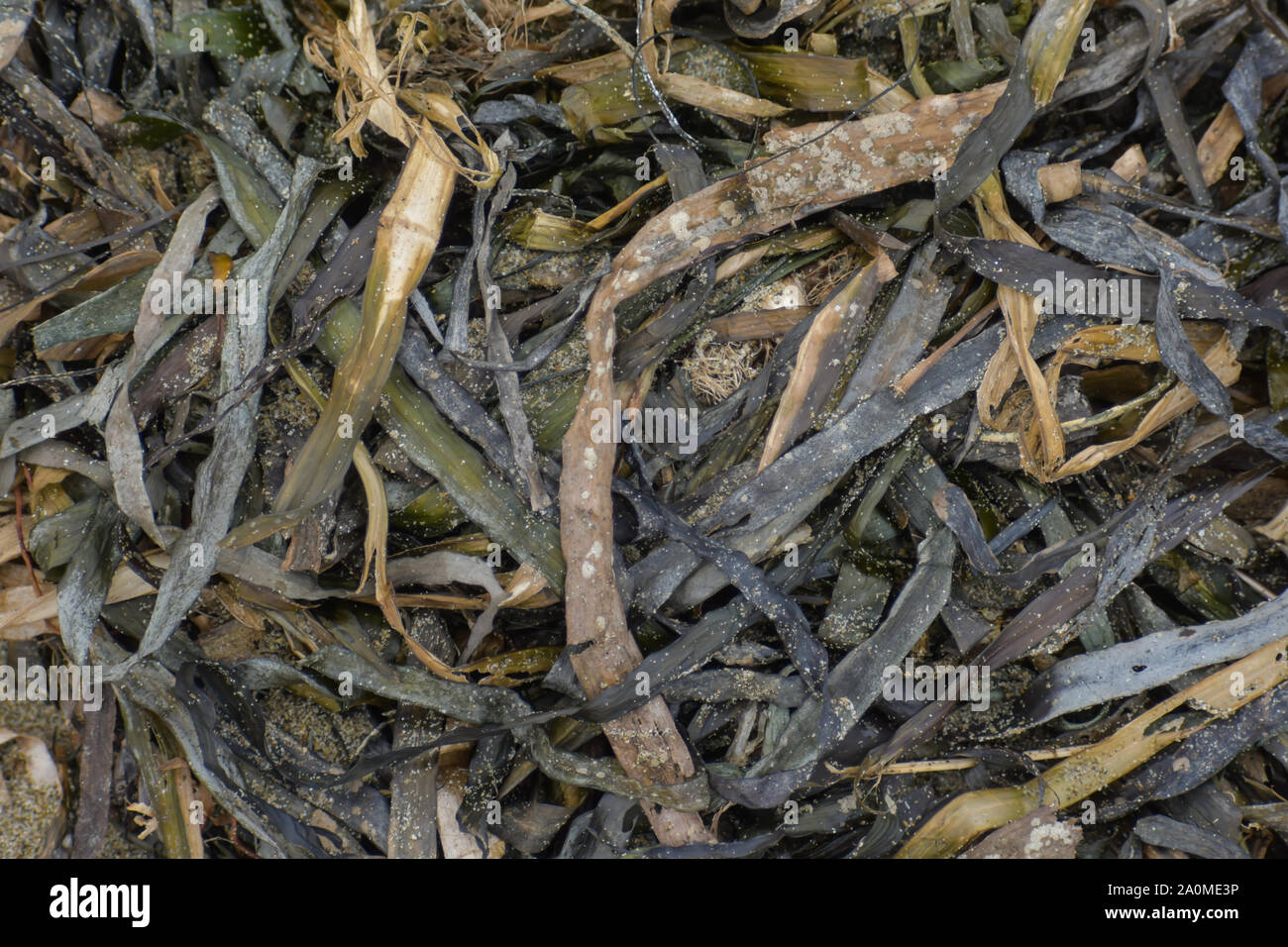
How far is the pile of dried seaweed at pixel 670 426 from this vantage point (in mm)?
1332

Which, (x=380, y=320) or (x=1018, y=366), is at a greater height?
(x=380, y=320)

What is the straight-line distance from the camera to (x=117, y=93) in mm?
1530

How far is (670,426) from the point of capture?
4.48ft

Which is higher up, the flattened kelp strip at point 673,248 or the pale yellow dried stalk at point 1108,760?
the flattened kelp strip at point 673,248

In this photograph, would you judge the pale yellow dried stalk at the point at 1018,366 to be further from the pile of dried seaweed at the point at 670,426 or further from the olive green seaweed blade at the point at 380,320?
the olive green seaweed blade at the point at 380,320

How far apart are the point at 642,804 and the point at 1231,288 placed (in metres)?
1.32

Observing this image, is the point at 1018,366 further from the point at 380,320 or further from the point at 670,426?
the point at 380,320

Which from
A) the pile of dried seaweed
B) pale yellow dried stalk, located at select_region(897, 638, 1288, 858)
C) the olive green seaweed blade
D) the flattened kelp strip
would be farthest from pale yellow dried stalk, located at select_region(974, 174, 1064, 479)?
the olive green seaweed blade

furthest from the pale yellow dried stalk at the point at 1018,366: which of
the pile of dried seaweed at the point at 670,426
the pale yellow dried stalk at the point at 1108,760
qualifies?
the pale yellow dried stalk at the point at 1108,760

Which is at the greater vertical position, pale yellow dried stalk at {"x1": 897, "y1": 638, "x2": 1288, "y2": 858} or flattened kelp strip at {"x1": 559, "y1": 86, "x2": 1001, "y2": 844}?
flattened kelp strip at {"x1": 559, "y1": 86, "x2": 1001, "y2": 844}

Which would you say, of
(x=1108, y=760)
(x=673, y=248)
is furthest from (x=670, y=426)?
(x=1108, y=760)

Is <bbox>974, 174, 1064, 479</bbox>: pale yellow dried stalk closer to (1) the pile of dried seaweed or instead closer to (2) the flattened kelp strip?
(1) the pile of dried seaweed

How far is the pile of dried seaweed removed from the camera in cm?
133

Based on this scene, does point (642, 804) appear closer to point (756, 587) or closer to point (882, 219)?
point (756, 587)
